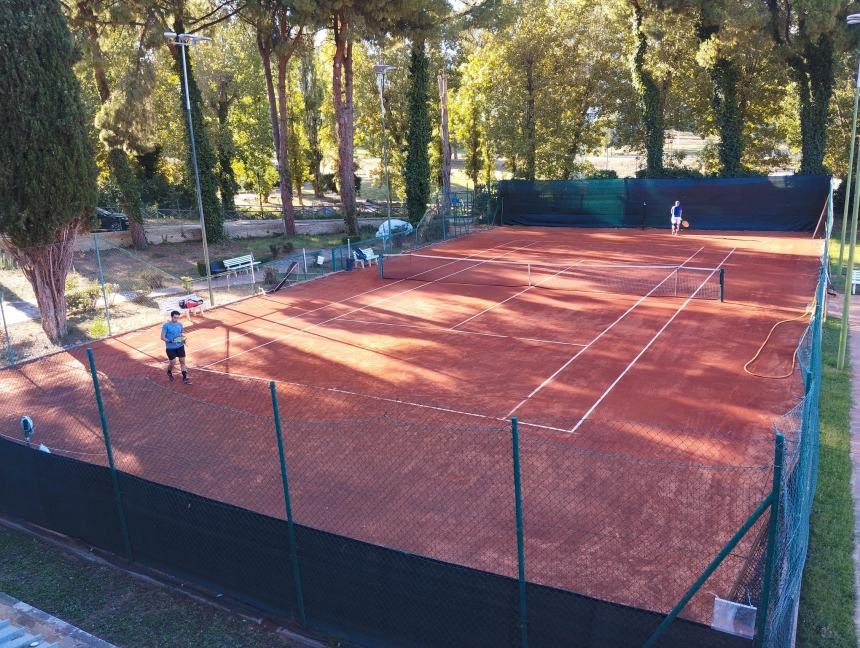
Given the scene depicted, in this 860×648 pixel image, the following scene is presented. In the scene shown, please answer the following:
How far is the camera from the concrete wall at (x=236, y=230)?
3566 cm

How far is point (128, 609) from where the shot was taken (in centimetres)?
809

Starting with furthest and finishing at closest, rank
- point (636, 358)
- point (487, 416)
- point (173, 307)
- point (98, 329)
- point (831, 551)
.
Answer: point (173, 307)
point (98, 329)
point (636, 358)
point (487, 416)
point (831, 551)

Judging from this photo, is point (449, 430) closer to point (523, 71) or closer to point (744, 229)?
point (744, 229)

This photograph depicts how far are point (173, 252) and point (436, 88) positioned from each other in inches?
1057

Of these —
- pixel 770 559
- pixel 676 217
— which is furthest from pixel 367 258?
pixel 770 559

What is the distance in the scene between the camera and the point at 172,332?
47.9ft

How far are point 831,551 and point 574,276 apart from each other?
17.4 meters

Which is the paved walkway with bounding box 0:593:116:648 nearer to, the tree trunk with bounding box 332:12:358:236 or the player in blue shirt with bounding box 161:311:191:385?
the player in blue shirt with bounding box 161:311:191:385

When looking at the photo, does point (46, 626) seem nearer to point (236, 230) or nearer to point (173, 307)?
point (173, 307)

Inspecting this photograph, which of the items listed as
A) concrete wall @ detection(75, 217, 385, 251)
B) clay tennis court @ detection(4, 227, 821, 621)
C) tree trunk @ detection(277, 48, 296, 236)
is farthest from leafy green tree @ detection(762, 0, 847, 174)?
tree trunk @ detection(277, 48, 296, 236)

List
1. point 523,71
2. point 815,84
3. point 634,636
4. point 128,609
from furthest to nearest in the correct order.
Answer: point 523,71
point 815,84
point 128,609
point 634,636

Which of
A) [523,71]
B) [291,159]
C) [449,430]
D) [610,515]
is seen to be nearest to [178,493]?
[449,430]

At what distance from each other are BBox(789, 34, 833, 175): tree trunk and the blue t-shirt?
113 feet

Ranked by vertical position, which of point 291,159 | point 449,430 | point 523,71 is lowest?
point 449,430
